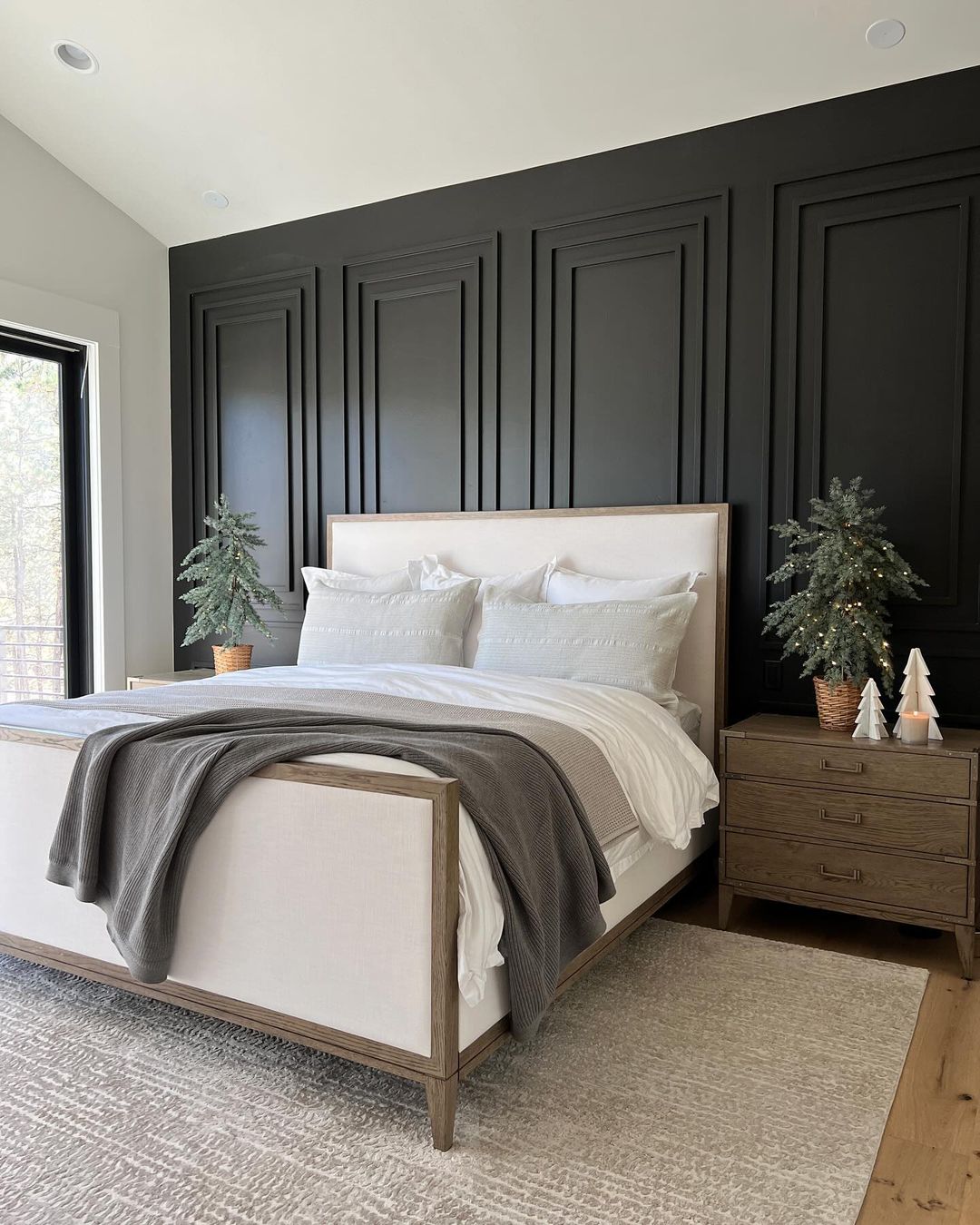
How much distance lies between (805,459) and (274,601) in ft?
8.20

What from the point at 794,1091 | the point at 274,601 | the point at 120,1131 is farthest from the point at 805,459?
the point at 120,1131

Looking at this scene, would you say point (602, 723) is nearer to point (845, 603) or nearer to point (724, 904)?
point (724, 904)

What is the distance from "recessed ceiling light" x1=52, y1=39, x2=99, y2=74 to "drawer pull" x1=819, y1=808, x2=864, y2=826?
391 cm

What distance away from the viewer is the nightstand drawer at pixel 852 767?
2.81 meters

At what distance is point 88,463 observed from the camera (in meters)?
4.76

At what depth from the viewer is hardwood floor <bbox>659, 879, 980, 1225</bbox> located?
1775mm

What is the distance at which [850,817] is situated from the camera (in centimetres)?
295

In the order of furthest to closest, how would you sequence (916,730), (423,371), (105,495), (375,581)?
(105,495)
(423,371)
(375,581)
(916,730)

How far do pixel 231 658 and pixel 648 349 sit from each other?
2366 millimetres

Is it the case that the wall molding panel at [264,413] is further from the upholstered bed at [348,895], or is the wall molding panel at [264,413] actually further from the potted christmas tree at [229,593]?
the upholstered bed at [348,895]

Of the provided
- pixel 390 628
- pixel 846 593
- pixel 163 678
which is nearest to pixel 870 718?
pixel 846 593

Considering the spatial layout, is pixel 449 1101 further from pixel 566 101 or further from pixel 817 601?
pixel 566 101

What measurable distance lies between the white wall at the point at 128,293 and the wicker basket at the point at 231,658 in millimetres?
599

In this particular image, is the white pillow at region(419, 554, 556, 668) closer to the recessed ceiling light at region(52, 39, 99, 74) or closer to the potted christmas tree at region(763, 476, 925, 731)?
the potted christmas tree at region(763, 476, 925, 731)
